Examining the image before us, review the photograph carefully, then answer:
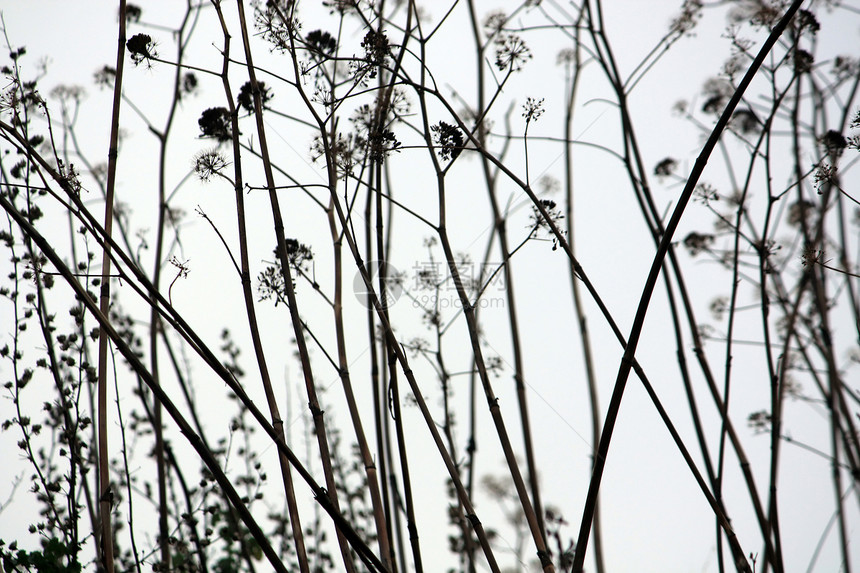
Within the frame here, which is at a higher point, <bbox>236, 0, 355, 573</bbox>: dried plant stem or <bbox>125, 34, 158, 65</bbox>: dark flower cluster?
<bbox>125, 34, 158, 65</bbox>: dark flower cluster

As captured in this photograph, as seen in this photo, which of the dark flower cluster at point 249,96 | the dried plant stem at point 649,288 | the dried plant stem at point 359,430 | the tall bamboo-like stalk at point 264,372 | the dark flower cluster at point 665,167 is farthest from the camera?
the dark flower cluster at point 665,167

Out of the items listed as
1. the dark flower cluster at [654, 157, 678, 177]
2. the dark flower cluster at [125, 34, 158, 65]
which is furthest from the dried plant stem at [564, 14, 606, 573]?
the dark flower cluster at [125, 34, 158, 65]

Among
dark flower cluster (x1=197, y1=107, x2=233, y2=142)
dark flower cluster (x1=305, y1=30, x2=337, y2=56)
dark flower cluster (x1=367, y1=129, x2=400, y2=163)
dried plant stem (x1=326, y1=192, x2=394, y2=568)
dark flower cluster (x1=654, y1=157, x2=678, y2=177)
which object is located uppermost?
dark flower cluster (x1=654, y1=157, x2=678, y2=177)

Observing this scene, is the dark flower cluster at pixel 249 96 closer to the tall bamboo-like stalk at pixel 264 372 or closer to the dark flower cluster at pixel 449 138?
the tall bamboo-like stalk at pixel 264 372

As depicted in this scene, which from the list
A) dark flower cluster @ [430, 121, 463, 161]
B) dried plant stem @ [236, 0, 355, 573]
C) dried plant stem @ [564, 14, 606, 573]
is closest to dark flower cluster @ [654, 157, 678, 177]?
dried plant stem @ [564, 14, 606, 573]

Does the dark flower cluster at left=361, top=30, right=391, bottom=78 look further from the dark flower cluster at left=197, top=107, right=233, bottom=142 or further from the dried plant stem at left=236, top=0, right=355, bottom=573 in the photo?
the dark flower cluster at left=197, top=107, right=233, bottom=142

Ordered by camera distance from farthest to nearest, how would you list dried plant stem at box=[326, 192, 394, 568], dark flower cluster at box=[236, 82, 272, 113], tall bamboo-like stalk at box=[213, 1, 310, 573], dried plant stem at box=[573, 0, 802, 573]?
dark flower cluster at box=[236, 82, 272, 113] → dried plant stem at box=[326, 192, 394, 568] → tall bamboo-like stalk at box=[213, 1, 310, 573] → dried plant stem at box=[573, 0, 802, 573]

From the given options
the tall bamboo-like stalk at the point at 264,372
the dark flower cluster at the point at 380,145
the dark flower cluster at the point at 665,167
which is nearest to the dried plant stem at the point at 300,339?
the tall bamboo-like stalk at the point at 264,372

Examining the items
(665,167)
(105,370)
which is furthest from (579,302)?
(105,370)

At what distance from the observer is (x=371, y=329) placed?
4.81 feet

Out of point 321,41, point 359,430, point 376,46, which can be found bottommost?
point 359,430

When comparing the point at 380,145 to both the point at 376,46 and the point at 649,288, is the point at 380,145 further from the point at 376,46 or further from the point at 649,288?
the point at 649,288

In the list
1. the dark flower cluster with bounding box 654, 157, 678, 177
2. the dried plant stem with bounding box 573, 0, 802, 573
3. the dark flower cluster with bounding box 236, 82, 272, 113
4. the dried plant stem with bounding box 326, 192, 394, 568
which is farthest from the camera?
the dark flower cluster with bounding box 654, 157, 678, 177

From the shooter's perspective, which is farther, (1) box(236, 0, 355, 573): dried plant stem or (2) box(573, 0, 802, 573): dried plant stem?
(1) box(236, 0, 355, 573): dried plant stem
